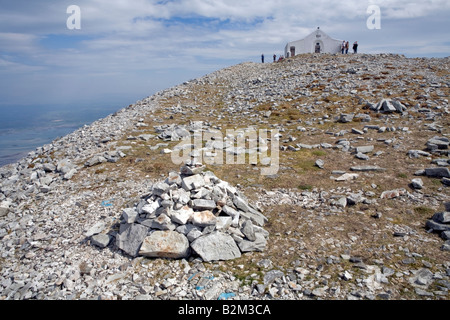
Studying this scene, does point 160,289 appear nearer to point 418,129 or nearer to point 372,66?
point 418,129

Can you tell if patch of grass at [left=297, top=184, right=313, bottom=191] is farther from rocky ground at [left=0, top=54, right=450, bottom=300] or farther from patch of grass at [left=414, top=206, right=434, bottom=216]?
patch of grass at [left=414, top=206, right=434, bottom=216]

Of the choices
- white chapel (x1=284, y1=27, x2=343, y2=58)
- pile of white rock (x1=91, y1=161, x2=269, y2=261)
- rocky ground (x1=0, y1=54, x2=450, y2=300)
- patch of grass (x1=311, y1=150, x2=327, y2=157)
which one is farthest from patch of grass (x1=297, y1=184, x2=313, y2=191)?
white chapel (x1=284, y1=27, x2=343, y2=58)

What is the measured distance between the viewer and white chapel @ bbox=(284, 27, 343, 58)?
180 feet

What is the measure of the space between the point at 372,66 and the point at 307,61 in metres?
10.9

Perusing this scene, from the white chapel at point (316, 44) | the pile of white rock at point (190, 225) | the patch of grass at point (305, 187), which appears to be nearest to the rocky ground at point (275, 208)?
the patch of grass at point (305, 187)

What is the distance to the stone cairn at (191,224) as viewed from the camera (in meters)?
6.40

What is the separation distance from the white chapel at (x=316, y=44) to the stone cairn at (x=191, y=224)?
186 feet

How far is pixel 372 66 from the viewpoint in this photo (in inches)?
1235

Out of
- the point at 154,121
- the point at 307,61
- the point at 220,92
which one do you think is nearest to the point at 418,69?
the point at 307,61

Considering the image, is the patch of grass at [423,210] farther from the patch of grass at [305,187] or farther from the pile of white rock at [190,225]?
the pile of white rock at [190,225]

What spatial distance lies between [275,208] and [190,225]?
323 cm

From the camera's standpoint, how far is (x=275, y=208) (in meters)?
8.73

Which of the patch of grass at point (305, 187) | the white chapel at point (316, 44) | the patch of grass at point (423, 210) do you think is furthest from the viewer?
the white chapel at point (316, 44)

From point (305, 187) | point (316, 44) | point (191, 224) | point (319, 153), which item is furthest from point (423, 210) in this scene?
point (316, 44)
